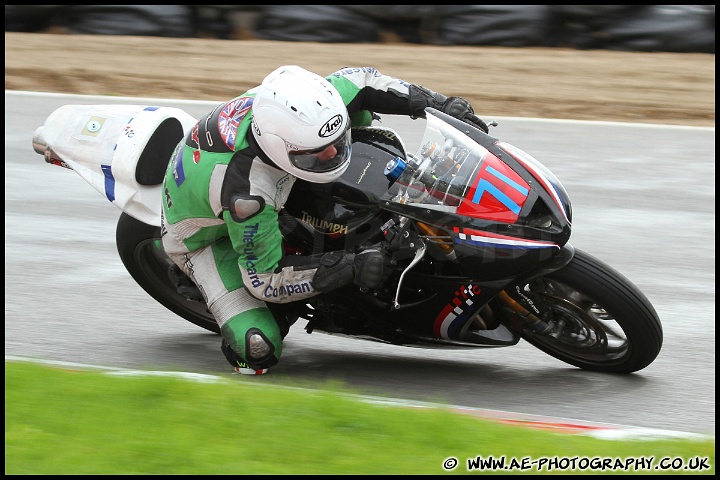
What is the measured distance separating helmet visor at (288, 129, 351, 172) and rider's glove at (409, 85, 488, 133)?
0.64 m

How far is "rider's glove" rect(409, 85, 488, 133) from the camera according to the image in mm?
4859

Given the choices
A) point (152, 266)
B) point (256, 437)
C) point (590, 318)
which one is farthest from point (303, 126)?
point (152, 266)

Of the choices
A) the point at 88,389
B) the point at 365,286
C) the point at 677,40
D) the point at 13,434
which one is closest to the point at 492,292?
the point at 365,286

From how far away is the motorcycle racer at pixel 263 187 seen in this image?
438cm

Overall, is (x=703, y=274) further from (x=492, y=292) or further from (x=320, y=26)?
(x=320, y=26)

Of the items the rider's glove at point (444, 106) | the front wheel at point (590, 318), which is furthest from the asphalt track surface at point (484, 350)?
the rider's glove at point (444, 106)

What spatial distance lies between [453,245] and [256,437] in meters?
1.36

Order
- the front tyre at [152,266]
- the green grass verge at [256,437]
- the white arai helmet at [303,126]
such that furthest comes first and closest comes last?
the front tyre at [152,266] < the white arai helmet at [303,126] < the green grass verge at [256,437]

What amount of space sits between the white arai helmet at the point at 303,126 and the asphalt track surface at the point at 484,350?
1.05 m

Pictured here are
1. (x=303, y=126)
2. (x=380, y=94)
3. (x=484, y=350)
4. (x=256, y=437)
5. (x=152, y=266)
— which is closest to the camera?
(x=256, y=437)

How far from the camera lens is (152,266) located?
5.58 meters

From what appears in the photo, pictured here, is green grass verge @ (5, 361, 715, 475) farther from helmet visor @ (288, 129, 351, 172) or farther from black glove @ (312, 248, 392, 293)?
helmet visor @ (288, 129, 351, 172)

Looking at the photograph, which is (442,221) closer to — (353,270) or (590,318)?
(353,270)

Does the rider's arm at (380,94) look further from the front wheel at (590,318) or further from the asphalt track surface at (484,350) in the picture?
the asphalt track surface at (484,350)
